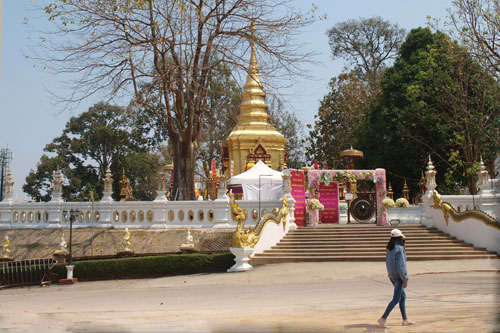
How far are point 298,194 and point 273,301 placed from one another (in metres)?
11.1

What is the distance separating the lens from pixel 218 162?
48.2m

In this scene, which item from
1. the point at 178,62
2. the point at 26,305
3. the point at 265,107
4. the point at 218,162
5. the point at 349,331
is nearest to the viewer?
the point at 349,331

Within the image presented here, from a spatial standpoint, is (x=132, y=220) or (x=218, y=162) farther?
(x=218, y=162)

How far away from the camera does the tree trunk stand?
2219cm

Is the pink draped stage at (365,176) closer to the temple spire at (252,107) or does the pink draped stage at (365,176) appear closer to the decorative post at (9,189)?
the decorative post at (9,189)

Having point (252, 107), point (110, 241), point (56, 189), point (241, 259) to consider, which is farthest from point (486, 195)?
point (252, 107)

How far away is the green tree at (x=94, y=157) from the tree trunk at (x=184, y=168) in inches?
970

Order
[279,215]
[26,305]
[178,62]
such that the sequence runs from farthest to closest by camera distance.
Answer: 1. [178,62]
2. [279,215]
3. [26,305]

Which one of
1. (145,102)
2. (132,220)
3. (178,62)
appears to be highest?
(178,62)

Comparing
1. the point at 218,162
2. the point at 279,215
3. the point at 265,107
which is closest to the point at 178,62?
the point at 279,215

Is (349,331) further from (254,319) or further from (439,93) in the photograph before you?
(439,93)

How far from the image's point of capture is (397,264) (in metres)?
8.88

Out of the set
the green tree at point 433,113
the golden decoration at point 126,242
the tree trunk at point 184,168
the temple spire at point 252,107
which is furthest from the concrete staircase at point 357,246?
the temple spire at point 252,107

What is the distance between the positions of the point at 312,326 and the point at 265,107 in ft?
99.0
